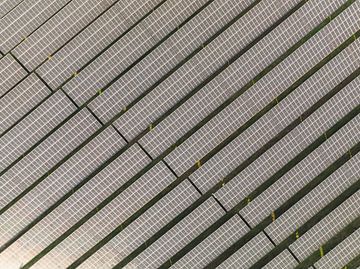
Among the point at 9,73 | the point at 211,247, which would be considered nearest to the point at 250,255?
the point at 211,247

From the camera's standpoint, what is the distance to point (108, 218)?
1173cm

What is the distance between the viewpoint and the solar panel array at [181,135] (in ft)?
37.6

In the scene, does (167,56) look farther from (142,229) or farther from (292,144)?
(142,229)

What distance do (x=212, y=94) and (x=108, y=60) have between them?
7.87 ft

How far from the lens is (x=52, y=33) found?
448 inches

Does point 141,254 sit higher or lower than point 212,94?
lower

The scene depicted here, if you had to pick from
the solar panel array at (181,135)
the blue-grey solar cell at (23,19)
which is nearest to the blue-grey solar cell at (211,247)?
the solar panel array at (181,135)

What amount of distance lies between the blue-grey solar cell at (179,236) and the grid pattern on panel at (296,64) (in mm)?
895

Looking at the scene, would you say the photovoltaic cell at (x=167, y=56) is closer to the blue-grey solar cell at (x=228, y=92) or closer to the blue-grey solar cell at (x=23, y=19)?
the blue-grey solar cell at (x=228, y=92)

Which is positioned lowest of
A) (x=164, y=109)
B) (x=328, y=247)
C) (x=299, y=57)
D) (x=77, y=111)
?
(x=328, y=247)

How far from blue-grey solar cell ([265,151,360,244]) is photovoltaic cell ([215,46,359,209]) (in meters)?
0.91

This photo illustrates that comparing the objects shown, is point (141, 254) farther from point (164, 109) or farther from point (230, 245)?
point (164, 109)

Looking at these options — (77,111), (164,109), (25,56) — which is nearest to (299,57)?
(164,109)

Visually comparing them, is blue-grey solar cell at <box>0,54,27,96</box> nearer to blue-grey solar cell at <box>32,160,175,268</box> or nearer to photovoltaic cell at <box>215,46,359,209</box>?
blue-grey solar cell at <box>32,160,175,268</box>
